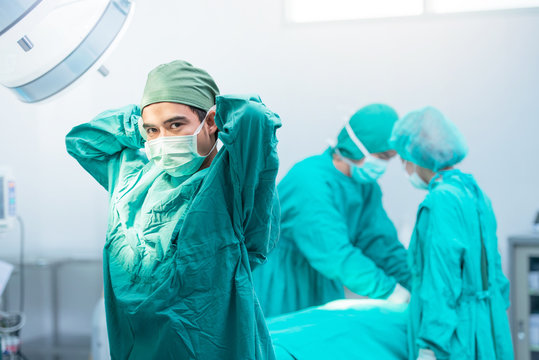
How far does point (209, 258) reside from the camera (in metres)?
1.23

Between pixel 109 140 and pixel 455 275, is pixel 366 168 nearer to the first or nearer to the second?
pixel 455 275

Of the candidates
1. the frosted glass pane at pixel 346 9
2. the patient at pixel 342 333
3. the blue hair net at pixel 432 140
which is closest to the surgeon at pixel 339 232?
the patient at pixel 342 333

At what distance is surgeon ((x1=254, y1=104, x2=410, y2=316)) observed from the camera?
211 cm

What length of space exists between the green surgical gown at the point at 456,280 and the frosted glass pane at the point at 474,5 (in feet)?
5.30

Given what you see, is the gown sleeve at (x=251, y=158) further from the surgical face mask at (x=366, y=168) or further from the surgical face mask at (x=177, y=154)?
the surgical face mask at (x=366, y=168)

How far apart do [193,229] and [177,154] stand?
0.24m

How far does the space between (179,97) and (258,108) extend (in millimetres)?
323

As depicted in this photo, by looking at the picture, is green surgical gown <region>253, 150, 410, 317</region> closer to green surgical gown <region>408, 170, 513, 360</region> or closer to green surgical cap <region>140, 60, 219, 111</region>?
green surgical gown <region>408, 170, 513, 360</region>

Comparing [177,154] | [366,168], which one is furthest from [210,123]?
[366,168]

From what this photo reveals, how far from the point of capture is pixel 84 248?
3.38 meters

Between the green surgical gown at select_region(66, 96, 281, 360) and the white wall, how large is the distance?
6.21ft

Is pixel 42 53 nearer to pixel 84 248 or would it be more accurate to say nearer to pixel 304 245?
pixel 304 245

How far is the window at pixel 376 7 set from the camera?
9.87 ft

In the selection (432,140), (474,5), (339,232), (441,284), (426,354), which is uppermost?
(474,5)
